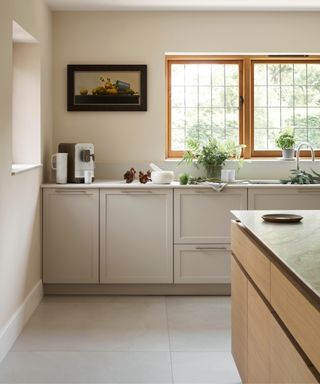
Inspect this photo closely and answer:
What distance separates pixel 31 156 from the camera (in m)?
3.31

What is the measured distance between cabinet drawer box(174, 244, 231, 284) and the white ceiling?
205cm

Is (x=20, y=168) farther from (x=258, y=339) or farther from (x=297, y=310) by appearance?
(x=297, y=310)

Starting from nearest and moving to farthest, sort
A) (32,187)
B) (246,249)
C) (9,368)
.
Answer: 1. (246,249)
2. (9,368)
3. (32,187)

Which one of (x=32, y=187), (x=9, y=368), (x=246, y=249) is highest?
(x=32, y=187)

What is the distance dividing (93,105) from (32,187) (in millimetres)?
1080

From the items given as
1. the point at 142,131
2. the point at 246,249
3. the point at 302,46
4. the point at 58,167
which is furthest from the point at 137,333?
the point at 302,46

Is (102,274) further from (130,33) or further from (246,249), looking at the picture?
(130,33)

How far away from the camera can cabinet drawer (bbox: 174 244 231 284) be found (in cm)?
334

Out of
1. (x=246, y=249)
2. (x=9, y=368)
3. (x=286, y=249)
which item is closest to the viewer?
(x=286, y=249)

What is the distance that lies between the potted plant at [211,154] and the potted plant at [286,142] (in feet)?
1.27

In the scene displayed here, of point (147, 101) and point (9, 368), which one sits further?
point (147, 101)

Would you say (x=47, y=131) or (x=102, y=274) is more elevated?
(x=47, y=131)

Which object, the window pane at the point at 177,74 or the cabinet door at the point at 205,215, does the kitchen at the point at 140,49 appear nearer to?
the window pane at the point at 177,74

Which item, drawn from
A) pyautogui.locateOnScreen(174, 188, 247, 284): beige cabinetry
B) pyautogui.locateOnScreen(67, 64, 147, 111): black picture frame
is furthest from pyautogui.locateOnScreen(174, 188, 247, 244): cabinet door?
pyautogui.locateOnScreen(67, 64, 147, 111): black picture frame
